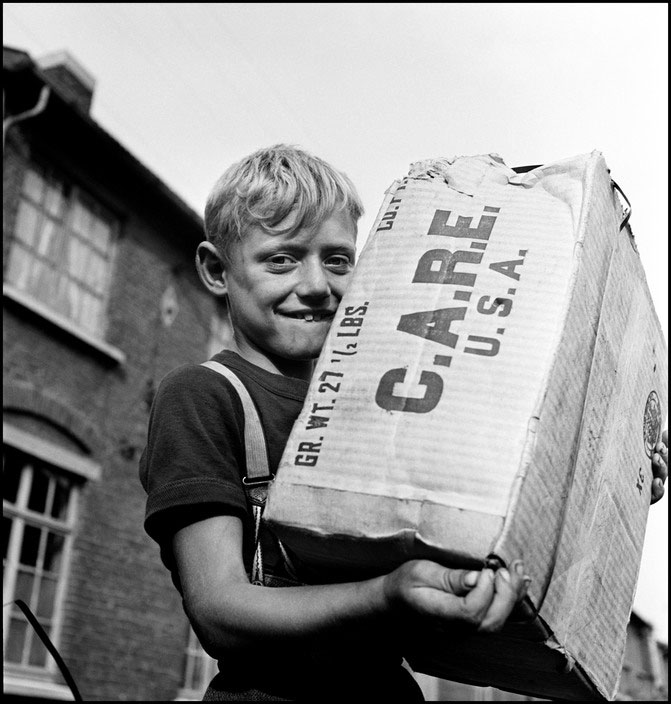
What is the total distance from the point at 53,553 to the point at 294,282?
7.38 meters

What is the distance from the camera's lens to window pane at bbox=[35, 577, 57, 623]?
807cm

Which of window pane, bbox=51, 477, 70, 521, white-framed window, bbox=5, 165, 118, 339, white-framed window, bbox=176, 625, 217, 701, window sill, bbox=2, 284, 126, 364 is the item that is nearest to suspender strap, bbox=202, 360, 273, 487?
window sill, bbox=2, 284, 126, 364

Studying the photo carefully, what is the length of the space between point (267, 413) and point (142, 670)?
817 centimetres

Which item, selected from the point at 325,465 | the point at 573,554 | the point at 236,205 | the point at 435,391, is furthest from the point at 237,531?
the point at 236,205

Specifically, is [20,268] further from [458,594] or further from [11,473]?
[458,594]

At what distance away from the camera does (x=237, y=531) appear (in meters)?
1.38

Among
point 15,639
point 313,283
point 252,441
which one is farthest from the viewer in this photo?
point 15,639

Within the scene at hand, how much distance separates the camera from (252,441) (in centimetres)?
149

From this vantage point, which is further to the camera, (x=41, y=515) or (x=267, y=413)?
(x=41, y=515)

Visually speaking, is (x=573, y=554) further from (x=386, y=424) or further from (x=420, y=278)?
(x=420, y=278)

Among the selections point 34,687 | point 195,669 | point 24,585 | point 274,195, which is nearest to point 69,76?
point 24,585

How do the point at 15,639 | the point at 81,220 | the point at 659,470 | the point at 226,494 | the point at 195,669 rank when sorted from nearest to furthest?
the point at 226,494, the point at 659,470, the point at 15,639, the point at 81,220, the point at 195,669

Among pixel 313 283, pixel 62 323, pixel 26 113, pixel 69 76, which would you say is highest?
pixel 69 76

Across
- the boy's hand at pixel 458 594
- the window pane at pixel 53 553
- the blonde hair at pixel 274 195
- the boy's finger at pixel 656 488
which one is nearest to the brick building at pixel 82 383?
the window pane at pixel 53 553
